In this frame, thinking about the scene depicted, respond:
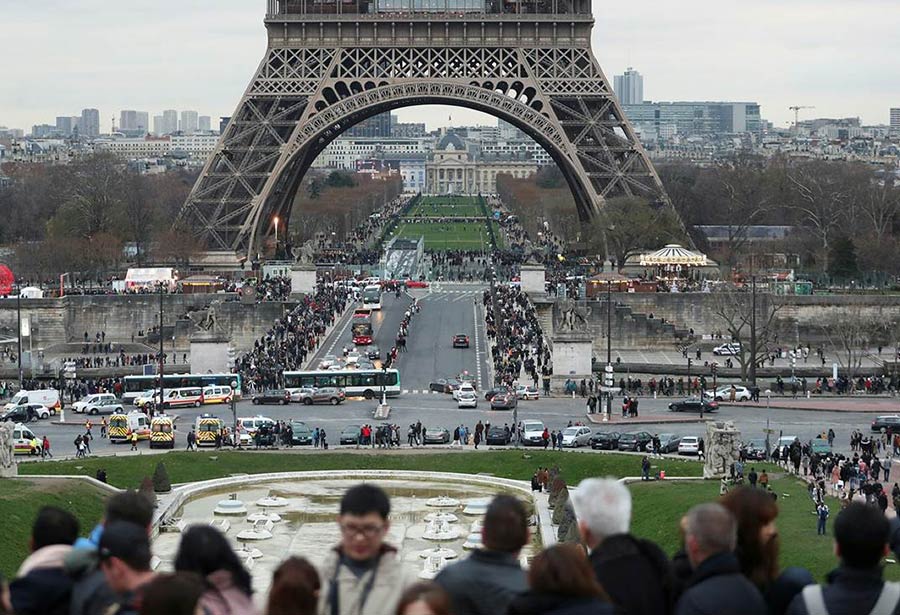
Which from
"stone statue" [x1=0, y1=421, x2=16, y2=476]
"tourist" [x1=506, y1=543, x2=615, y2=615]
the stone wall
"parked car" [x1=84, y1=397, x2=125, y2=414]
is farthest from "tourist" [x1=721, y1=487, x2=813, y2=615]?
the stone wall

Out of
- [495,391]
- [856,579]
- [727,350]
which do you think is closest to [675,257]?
[727,350]

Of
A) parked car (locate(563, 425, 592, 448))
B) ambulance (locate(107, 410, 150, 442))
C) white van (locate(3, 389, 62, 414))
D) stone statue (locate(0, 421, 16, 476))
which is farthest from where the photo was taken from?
white van (locate(3, 389, 62, 414))

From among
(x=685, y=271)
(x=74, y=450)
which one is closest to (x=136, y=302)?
(x=685, y=271)

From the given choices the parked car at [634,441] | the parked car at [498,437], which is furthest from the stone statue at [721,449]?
the parked car at [498,437]

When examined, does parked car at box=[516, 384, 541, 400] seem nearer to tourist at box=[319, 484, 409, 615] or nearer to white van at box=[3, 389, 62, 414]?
white van at box=[3, 389, 62, 414]

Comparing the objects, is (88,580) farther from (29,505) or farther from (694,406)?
(694,406)

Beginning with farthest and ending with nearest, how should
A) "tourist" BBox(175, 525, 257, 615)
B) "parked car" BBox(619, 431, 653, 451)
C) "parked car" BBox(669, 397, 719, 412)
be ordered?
"parked car" BBox(669, 397, 719, 412)
"parked car" BBox(619, 431, 653, 451)
"tourist" BBox(175, 525, 257, 615)

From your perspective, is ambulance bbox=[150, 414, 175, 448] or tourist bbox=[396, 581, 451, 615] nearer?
tourist bbox=[396, 581, 451, 615]
